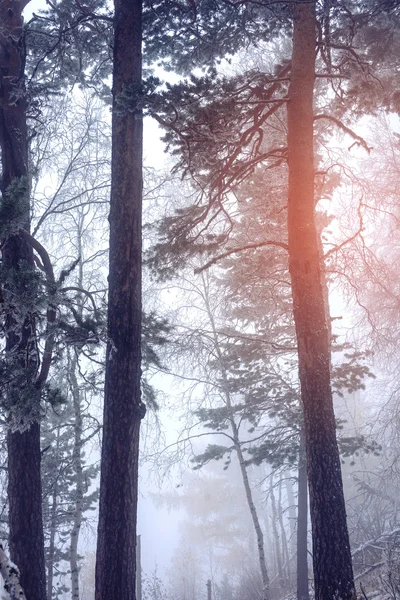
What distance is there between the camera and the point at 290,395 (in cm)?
1303

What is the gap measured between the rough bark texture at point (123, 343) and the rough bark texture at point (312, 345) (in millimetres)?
2044

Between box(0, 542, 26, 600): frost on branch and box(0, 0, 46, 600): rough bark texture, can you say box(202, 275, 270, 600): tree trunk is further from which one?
box(0, 542, 26, 600): frost on branch

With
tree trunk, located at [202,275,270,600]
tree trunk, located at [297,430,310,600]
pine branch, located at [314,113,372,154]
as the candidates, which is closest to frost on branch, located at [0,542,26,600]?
pine branch, located at [314,113,372,154]

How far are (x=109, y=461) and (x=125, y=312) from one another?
69.0 inches

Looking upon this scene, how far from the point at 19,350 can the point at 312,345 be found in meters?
3.69

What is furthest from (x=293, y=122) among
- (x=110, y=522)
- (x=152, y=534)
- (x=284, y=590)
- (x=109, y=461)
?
(x=152, y=534)


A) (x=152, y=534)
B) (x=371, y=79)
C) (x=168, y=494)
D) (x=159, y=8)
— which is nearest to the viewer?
(x=159, y=8)

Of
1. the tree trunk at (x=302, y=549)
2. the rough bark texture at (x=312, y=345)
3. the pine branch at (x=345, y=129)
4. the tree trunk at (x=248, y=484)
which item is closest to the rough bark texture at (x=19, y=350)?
the rough bark texture at (x=312, y=345)

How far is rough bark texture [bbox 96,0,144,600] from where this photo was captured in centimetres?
508

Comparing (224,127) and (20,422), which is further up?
(224,127)

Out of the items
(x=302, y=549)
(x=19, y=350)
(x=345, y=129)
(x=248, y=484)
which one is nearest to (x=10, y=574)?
(x=19, y=350)

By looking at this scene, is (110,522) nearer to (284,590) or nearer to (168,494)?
(284,590)

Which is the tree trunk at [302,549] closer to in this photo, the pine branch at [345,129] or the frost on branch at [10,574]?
the pine branch at [345,129]

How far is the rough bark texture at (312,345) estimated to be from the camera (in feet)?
16.8
